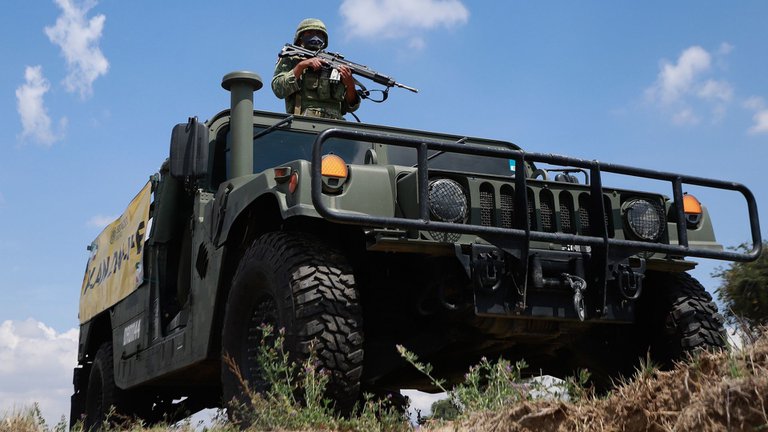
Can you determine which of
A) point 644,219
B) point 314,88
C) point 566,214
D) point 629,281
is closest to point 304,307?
point 566,214

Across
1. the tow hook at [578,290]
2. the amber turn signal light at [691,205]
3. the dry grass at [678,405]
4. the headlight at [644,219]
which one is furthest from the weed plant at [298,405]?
the amber turn signal light at [691,205]

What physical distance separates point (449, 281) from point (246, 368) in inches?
44.6

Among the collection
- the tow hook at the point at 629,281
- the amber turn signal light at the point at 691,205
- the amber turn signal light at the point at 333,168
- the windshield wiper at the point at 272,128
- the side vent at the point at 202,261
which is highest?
the windshield wiper at the point at 272,128

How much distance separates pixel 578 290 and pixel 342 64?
396 cm

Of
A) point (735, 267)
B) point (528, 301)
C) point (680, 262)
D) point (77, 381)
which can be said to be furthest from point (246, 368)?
point (735, 267)

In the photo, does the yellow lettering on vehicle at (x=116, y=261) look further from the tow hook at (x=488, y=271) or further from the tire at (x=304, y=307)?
the tow hook at (x=488, y=271)

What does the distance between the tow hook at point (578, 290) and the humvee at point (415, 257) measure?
0.04 ft

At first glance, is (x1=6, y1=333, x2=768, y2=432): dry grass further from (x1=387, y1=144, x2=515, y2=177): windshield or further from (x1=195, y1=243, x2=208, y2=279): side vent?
(x1=387, y1=144, x2=515, y2=177): windshield

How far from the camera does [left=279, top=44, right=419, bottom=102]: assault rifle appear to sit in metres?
7.74

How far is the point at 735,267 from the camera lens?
1605 centimetres

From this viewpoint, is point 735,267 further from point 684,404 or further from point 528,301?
point 684,404

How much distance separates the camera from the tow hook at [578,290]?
180 inches

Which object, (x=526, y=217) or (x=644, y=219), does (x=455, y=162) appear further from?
(x=526, y=217)

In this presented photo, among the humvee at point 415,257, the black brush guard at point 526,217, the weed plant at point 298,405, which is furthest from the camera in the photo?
the humvee at point 415,257
